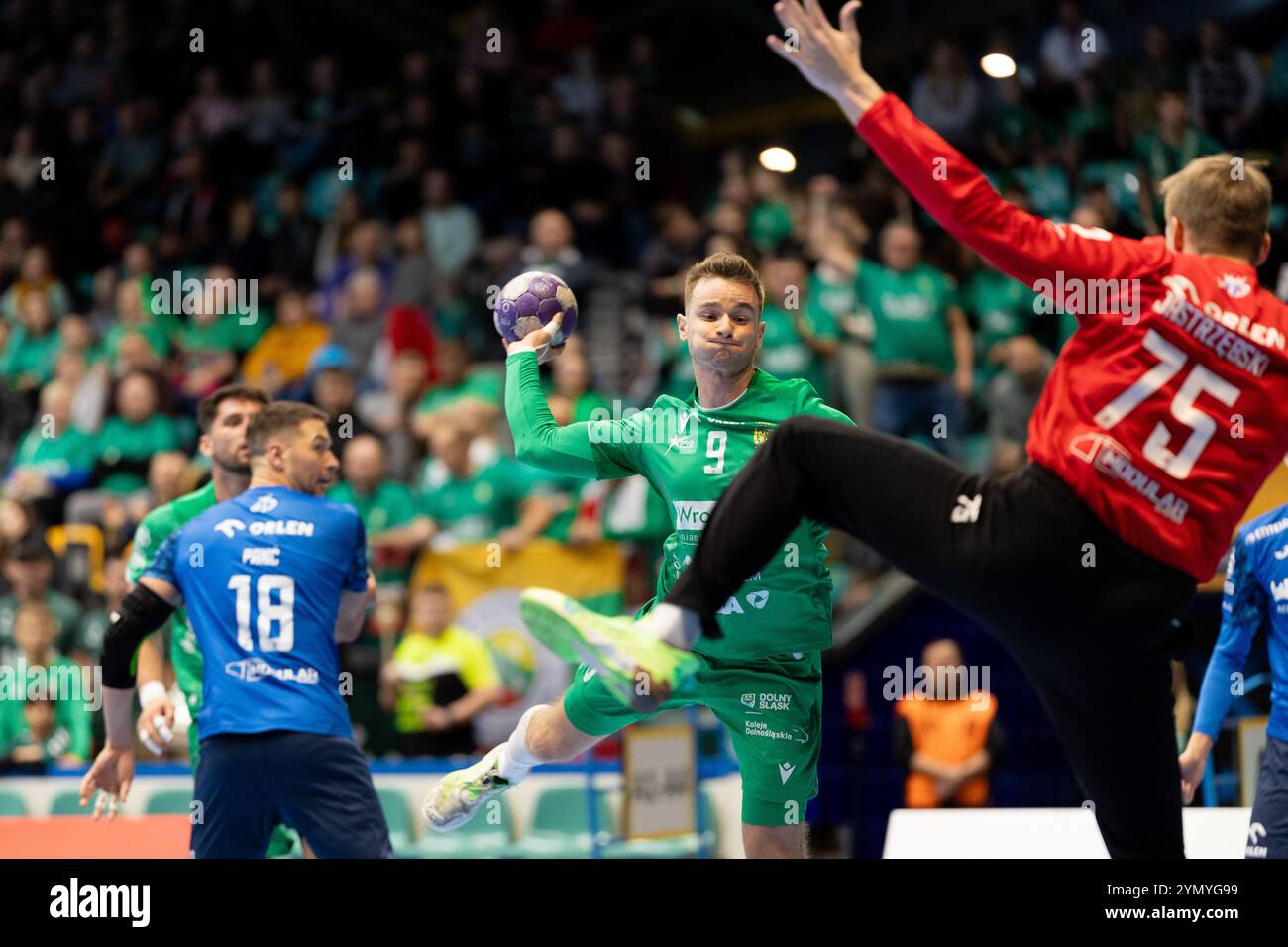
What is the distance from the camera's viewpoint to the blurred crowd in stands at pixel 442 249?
10.2 meters

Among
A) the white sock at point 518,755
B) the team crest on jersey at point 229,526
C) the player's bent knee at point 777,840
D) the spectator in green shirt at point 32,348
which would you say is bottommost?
the player's bent knee at point 777,840

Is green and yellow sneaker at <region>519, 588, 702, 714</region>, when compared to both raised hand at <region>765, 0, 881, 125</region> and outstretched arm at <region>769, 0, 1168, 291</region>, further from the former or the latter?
raised hand at <region>765, 0, 881, 125</region>

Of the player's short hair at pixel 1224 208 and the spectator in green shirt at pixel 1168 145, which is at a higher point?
the spectator in green shirt at pixel 1168 145

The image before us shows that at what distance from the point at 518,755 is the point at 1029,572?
6.93 feet

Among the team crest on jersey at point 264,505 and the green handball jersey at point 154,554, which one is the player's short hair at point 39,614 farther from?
the team crest on jersey at point 264,505

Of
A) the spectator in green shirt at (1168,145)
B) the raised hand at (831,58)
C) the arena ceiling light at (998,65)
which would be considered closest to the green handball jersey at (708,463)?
the raised hand at (831,58)

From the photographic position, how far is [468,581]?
991cm

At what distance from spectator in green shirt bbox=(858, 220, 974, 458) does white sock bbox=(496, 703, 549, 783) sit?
5.31 meters

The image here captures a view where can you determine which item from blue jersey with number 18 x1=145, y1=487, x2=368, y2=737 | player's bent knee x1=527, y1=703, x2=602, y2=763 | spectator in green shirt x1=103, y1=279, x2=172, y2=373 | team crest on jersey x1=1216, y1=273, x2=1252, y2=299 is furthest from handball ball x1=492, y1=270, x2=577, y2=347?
spectator in green shirt x1=103, y1=279, x2=172, y2=373

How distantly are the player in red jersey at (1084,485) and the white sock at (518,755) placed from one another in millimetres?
1382

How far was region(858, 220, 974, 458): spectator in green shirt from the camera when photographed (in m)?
10.1

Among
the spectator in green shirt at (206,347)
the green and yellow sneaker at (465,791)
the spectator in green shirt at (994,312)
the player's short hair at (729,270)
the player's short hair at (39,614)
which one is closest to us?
the player's short hair at (729,270)

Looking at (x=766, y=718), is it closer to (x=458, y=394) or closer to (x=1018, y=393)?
(x=1018, y=393)

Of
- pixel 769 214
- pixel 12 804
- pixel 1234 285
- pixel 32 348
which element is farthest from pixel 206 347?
pixel 1234 285
